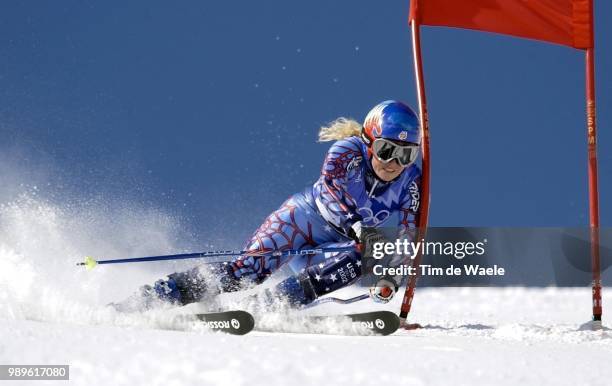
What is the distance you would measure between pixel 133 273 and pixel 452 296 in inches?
142

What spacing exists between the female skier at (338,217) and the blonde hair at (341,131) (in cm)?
3

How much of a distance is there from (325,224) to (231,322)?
4.44 feet

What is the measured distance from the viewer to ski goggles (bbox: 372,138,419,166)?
5.25 meters

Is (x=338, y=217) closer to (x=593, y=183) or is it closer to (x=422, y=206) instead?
(x=422, y=206)

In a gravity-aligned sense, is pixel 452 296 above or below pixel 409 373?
above

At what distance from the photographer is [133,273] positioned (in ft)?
21.9

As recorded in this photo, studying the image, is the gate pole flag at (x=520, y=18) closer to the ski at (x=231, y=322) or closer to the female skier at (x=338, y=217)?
the female skier at (x=338, y=217)

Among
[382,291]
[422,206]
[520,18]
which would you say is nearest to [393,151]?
[422,206]

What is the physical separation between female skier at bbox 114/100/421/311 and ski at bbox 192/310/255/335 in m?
0.63

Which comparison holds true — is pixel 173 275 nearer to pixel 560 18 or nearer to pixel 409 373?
pixel 409 373

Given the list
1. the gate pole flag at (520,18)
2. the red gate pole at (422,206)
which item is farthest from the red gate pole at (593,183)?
the red gate pole at (422,206)

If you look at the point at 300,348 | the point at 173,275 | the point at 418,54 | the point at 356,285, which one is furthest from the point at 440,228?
the point at 300,348

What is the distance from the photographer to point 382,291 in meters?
5.09

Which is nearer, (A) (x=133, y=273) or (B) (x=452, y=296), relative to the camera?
(A) (x=133, y=273)
